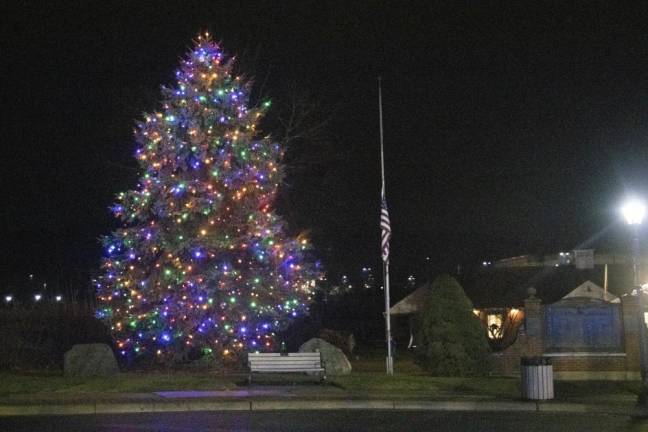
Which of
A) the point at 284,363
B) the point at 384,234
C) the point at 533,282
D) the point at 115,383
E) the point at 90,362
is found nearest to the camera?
the point at 115,383

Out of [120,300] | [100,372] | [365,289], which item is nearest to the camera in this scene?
[100,372]

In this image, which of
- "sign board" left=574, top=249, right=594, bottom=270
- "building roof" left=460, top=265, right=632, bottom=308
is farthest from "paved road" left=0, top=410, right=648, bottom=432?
"sign board" left=574, top=249, right=594, bottom=270

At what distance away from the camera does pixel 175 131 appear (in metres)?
24.6

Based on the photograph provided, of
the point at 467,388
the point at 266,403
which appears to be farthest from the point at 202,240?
the point at 467,388

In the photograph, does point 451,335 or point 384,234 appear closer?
point 451,335

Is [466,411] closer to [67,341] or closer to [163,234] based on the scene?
[163,234]

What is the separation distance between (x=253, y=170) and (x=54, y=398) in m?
9.27

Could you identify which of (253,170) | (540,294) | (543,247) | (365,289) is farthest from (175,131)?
(365,289)

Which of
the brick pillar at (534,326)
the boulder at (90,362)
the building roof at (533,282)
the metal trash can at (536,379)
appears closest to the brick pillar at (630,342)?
the building roof at (533,282)

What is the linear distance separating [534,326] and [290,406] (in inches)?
454

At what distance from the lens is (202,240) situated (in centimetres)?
2392

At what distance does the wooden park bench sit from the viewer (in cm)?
2162

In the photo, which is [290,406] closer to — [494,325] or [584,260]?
[584,260]

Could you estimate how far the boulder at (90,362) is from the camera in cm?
2298
